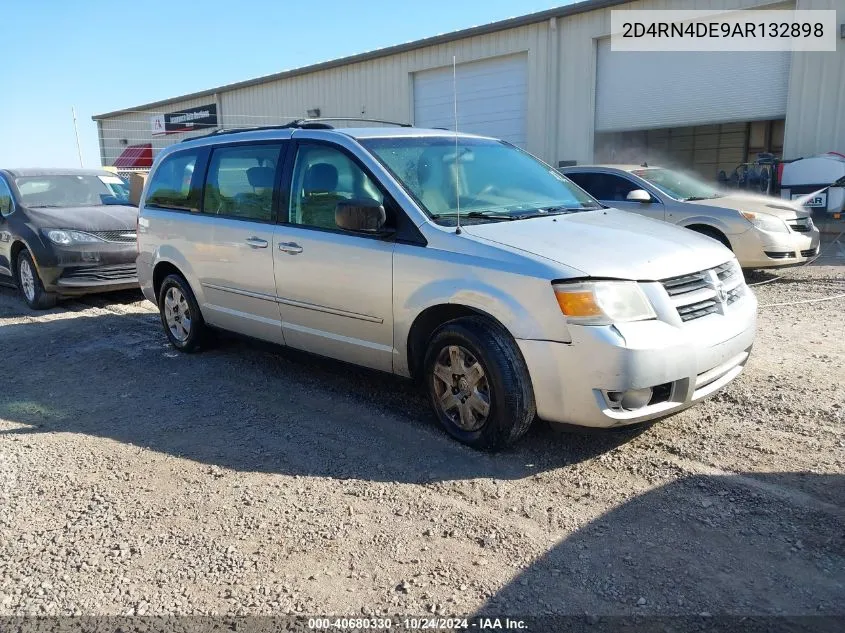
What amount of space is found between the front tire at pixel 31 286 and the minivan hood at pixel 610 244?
6.48 metres

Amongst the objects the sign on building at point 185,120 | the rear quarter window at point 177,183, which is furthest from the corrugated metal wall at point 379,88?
the rear quarter window at point 177,183

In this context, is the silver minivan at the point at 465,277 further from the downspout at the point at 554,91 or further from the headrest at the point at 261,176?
the downspout at the point at 554,91

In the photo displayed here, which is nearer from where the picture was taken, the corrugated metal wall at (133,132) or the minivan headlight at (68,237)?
the minivan headlight at (68,237)

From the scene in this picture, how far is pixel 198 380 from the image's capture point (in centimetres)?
540

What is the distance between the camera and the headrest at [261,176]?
5.02m

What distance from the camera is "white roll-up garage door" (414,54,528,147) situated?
57.5 feet

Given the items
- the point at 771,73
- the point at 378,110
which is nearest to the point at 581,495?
the point at 771,73

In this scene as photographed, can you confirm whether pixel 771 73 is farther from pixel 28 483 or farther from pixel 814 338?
pixel 28 483

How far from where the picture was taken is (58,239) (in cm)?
812

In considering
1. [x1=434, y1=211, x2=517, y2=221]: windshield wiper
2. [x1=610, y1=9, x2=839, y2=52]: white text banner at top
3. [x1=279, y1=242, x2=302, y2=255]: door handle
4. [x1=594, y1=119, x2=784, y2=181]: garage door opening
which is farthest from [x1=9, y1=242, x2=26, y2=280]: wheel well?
[x1=594, y1=119, x2=784, y2=181]: garage door opening

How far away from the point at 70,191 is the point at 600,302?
831cm

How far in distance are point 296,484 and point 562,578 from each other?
1.51 meters

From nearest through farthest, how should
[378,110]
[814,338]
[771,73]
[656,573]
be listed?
[656,573] < [814,338] < [771,73] < [378,110]

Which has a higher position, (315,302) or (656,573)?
(315,302)
